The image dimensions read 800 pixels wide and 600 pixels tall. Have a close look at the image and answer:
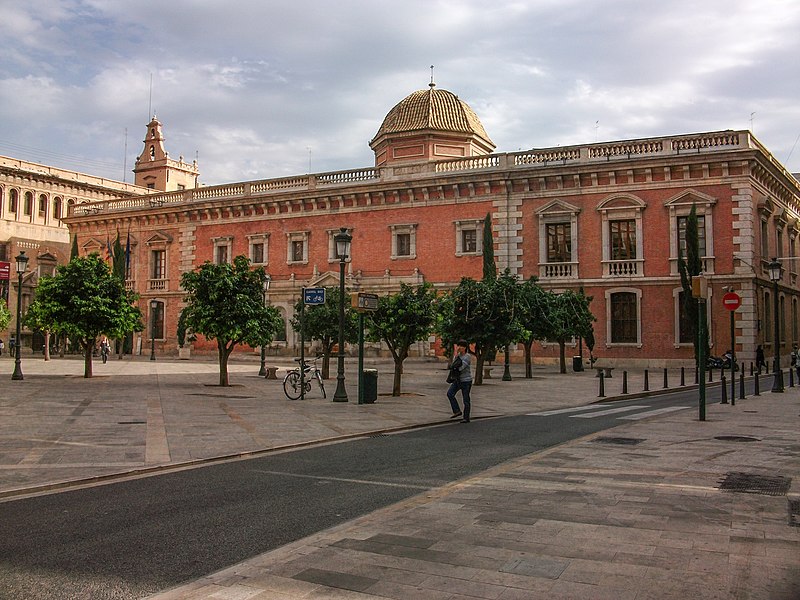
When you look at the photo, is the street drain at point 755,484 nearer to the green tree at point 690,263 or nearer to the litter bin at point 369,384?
the litter bin at point 369,384

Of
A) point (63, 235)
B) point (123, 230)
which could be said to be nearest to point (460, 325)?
point (123, 230)

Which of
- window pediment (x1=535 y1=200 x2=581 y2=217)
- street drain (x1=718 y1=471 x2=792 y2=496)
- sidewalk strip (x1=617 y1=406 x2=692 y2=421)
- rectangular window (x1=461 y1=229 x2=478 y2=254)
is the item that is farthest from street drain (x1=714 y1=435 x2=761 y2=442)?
rectangular window (x1=461 y1=229 x2=478 y2=254)

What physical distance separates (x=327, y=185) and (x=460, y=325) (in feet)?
80.0

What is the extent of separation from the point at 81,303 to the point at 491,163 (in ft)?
76.9

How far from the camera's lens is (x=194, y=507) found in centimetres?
779

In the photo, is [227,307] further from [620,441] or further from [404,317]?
[620,441]

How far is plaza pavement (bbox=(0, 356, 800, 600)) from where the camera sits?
524cm

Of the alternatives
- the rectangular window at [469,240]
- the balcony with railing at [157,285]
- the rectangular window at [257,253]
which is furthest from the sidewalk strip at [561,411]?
the balcony with railing at [157,285]

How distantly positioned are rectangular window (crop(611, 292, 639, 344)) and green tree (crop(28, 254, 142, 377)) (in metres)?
23.2

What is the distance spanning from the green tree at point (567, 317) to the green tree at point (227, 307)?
37.6 ft

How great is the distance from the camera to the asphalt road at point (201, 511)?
5602mm

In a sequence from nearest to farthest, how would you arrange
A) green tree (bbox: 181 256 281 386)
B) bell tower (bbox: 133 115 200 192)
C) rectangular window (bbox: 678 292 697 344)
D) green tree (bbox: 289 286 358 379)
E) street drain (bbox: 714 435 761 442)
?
street drain (bbox: 714 435 761 442), green tree (bbox: 181 256 281 386), green tree (bbox: 289 286 358 379), rectangular window (bbox: 678 292 697 344), bell tower (bbox: 133 115 200 192)

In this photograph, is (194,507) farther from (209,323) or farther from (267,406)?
(209,323)

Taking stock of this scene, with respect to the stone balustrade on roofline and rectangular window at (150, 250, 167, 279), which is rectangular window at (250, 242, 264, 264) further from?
rectangular window at (150, 250, 167, 279)
